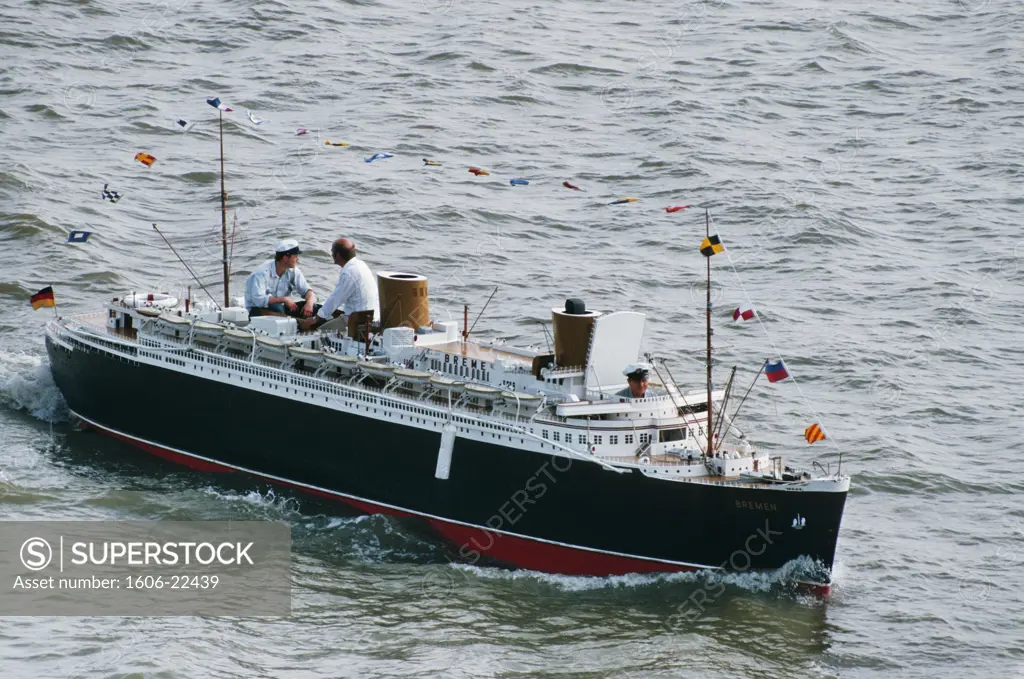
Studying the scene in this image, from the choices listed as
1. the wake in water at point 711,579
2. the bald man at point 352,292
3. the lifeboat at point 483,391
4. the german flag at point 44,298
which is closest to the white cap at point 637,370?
the lifeboat at point 483,391

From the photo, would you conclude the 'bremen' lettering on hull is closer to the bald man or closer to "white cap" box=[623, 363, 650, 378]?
"white cap" box=[623, 363, 650, 378]

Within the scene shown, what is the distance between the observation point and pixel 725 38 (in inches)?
3150

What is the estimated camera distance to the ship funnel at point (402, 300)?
44500mm

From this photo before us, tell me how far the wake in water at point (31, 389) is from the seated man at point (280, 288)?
9.24 m

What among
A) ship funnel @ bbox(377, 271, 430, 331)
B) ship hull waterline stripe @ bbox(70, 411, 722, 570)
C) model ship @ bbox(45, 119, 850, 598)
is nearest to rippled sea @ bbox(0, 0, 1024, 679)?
ship hull waterline stripe @ bbox(70, 411, 722, 570)

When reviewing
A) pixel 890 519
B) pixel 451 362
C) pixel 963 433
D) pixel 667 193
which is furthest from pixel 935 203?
pixel 451 362

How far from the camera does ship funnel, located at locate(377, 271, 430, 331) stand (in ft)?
146

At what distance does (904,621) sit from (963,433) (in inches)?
500

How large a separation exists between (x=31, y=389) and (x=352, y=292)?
48.6 feet

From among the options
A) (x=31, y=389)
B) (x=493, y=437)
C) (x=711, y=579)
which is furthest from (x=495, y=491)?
(x=31, y=389)

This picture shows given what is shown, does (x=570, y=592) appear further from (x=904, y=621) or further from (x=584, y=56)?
(x=584, y=56)

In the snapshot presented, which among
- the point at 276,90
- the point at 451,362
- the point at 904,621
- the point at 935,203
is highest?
the point at 276,90

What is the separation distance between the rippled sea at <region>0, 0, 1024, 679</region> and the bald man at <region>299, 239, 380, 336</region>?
604 cm

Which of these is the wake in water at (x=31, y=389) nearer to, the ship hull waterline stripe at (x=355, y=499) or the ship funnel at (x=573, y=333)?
the ship hull waterline stripe at (x=355, y=499)
